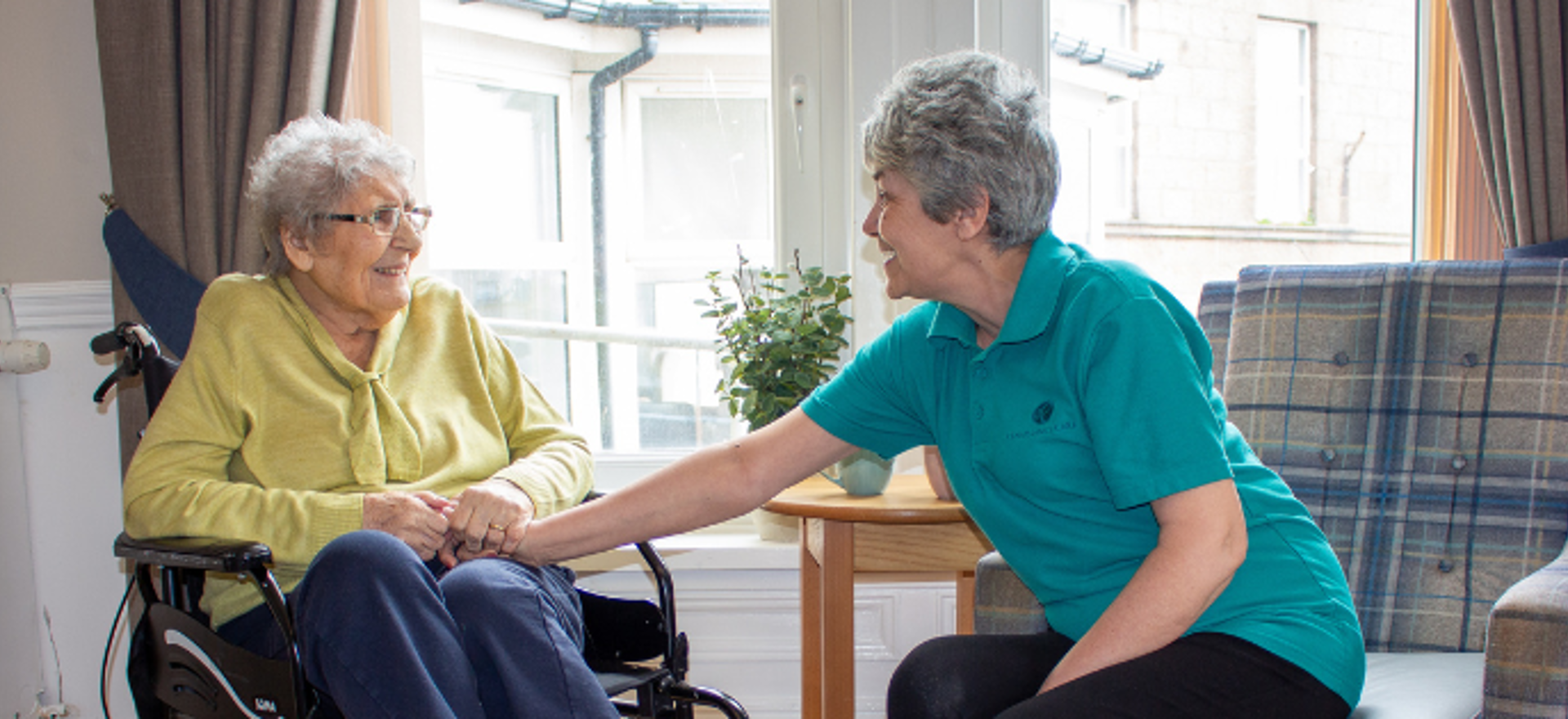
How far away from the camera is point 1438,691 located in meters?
1.29

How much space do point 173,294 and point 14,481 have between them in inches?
23.7

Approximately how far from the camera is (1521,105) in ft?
6.88

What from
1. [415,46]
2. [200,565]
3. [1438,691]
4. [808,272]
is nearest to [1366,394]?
[1438,691]

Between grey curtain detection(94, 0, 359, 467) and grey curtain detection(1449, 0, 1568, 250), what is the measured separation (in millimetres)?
2197

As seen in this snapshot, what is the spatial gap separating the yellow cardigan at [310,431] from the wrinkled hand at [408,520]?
0.02 metres

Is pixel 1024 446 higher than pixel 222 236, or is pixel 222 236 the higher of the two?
pixel 222 236

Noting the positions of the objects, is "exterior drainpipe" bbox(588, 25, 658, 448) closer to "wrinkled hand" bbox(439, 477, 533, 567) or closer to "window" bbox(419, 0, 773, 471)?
"window" bbox(419, 0, 773, 471)

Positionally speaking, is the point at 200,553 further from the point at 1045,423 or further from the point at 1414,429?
the point at 1414,429

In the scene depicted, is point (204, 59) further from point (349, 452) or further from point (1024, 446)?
point (1024, 446)

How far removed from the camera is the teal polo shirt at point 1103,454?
108 centimetres

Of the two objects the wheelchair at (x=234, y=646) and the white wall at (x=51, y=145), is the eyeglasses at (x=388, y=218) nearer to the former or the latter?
the wheelchair at (x=234, y=646)

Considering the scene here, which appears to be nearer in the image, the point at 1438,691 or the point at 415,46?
the point at 1438,691

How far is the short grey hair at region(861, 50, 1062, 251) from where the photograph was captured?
120 centimetres

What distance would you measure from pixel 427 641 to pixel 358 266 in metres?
0.63
